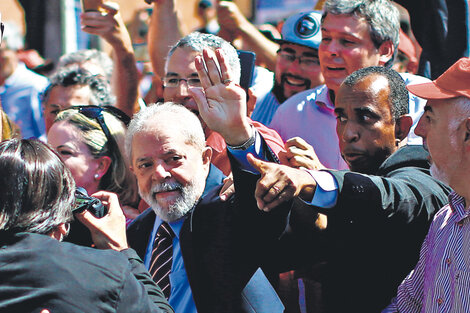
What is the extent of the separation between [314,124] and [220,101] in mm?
1391

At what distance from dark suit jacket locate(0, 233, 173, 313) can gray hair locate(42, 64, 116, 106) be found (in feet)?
8.91

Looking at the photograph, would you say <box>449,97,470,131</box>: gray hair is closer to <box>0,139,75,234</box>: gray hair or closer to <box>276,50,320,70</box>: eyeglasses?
<box>0,139,75,234</box>: gray hair

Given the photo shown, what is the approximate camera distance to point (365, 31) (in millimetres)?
3918

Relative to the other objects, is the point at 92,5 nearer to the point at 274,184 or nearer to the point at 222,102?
the point at 222,102

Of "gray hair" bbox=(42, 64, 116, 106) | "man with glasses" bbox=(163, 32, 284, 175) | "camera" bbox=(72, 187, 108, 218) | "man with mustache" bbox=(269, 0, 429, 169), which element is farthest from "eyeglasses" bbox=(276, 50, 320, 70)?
"camera" bbox=(72, 187, 108, 218)

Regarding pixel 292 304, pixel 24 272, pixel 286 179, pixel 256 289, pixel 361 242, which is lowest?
pixel 292 304

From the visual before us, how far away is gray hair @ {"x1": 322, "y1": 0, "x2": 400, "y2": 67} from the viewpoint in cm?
393

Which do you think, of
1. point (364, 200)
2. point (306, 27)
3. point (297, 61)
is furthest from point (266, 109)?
point (364, 200)

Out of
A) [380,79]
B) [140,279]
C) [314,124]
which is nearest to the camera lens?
[140,279]

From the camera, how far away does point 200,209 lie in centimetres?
292

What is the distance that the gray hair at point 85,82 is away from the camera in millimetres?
4930

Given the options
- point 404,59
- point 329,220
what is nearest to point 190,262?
point 329,220

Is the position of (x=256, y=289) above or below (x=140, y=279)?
below

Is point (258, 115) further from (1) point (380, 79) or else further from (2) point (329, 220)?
(2) point (329, 220)
